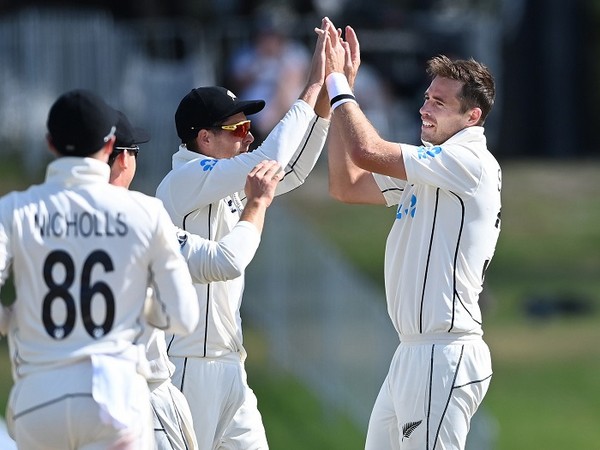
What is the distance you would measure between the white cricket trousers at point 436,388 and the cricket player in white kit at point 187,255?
88cm

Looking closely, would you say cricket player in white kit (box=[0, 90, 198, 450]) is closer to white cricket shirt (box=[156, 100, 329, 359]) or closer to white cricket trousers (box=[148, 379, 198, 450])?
white cricket trousers (box=[148, 379, 198, 450])

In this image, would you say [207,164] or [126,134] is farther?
[207,164]

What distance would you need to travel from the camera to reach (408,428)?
6219 mm

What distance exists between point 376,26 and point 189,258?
12.9 m

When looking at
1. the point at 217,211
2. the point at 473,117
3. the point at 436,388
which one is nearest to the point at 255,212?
the point at 217,211

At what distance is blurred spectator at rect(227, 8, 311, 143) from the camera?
593 inches

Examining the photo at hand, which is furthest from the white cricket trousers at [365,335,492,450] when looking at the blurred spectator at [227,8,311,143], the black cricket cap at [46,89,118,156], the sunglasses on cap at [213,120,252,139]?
the blurred spectator at [227,8,311,143]

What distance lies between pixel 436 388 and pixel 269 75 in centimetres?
956

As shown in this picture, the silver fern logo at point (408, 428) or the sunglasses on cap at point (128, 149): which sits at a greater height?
the sunglasses on cap at point (128, 149)

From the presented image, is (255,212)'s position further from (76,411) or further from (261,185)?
(76,411)

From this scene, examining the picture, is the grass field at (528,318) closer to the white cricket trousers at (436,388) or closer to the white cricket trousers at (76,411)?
the white cricket trousers at (436,388)

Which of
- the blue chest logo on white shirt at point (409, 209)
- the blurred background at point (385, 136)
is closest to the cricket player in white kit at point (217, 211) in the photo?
the blue chest logo on white shirt at point (409, 209)

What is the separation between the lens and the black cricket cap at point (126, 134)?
5.62m

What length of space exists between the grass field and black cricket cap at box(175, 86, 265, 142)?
22.0 ft
